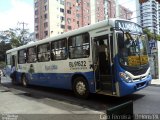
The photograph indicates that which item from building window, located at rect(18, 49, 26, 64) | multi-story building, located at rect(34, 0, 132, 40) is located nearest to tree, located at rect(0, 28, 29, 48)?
multi-story building, located at rect(34, 0, 132, 40)

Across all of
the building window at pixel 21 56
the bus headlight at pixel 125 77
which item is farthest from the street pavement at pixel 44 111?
the building window at pixel 21 56

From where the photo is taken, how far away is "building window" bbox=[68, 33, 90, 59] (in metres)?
10.1

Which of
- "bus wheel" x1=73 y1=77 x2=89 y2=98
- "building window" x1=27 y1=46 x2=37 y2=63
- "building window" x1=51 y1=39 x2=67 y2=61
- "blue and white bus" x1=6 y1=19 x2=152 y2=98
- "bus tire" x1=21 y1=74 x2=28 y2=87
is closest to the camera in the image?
"blue and white bus" x1=6 y1=19 x2=152 y2=98

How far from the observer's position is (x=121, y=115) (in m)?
3.85

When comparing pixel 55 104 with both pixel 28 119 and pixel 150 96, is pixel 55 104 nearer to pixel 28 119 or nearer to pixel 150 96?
pixel 28 119

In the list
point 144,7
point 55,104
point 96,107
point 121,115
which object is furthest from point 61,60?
point 144,7

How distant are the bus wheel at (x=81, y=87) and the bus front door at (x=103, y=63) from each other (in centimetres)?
79

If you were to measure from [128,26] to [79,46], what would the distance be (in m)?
2.26

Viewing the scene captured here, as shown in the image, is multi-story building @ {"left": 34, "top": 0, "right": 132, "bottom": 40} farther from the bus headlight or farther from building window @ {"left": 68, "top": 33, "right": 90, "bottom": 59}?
the bus headlight

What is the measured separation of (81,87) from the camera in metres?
10.5

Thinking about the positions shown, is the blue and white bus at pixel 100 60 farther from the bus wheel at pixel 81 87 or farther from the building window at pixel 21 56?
the building window at pixel 21 56

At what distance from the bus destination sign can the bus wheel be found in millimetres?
2748

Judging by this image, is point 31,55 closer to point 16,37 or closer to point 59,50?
point 59,50

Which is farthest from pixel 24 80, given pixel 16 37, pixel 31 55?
pixel 16 37
